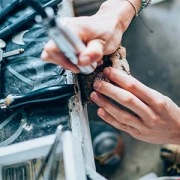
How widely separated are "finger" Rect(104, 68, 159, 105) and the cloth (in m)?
0.12

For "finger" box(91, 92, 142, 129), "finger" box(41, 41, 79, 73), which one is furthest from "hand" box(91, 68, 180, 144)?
"finger" box(41, 41, 79, 73)

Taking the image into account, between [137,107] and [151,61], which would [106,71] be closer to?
[137,107]

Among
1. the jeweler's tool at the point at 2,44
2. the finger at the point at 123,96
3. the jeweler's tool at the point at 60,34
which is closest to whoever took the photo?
the jeweler's tool at the point at 60,34

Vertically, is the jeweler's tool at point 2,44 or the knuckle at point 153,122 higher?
the jeweler's tool at point 2,44

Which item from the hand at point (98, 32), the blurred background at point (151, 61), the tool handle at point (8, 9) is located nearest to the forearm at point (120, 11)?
the hand at point (98, 32)

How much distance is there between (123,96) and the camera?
0.64 metres

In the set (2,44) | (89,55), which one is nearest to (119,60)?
(89,55)

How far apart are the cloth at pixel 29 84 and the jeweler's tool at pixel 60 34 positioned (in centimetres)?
15

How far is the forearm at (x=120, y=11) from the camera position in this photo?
2.42ft

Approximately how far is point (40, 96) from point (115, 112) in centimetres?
17

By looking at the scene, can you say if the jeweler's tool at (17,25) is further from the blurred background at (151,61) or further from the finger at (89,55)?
the blurred background at (151,61)

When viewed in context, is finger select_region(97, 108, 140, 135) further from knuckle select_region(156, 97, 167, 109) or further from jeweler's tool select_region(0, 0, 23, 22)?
jeweler's tool select_region(0, 0, 23, 22)

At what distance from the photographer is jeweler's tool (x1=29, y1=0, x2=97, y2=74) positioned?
1.45 ft

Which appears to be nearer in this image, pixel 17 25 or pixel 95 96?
pixel 95 96
